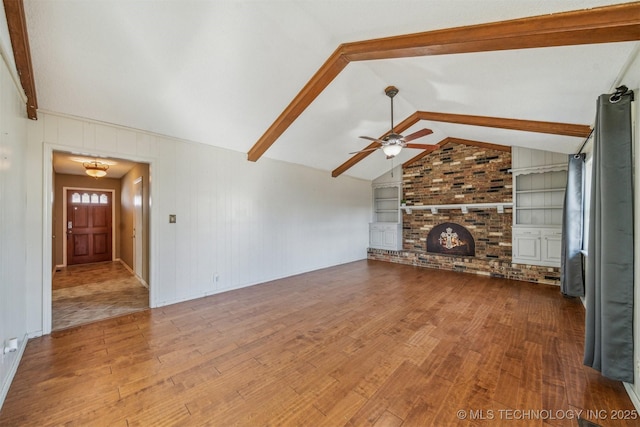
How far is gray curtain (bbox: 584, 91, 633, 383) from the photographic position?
1880 mm

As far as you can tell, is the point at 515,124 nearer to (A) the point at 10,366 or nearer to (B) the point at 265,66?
(B) the point at 265,66

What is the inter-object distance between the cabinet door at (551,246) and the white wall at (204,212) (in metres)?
4.58

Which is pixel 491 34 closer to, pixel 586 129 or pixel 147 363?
pixel 586 129

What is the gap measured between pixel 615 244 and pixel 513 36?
1.81 m

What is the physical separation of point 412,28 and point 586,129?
115 inches

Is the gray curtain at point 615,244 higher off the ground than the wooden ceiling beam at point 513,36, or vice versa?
the wooden ceiling beam at point 513,36

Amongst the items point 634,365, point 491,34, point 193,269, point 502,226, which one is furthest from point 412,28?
point 502,226

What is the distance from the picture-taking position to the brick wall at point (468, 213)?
18.5 feet

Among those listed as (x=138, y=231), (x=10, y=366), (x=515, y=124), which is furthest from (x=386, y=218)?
(x=10, y=366)

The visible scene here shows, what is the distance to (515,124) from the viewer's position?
3773 millimetres

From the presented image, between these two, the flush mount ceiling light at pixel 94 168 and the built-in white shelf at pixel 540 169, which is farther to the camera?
the flush mount ceiling light at pixel 94 168

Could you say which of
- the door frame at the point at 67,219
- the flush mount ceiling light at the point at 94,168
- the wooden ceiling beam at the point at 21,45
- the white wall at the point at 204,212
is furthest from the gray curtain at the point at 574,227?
the door frame at the point at 67,219

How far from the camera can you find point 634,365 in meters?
1.83

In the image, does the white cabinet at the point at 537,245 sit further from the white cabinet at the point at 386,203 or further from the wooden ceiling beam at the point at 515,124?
the white cabinet at the point at 386,203
